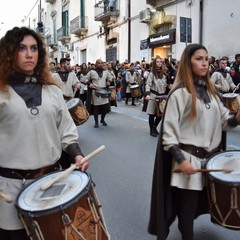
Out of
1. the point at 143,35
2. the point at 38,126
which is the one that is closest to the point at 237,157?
the point at 38,126

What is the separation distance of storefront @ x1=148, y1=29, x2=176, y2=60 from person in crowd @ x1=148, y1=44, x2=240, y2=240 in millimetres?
14947

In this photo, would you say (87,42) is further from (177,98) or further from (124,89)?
(177,98)

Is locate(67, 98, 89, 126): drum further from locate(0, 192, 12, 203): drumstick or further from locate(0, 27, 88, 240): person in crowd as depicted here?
locate(0, 192, 12, 203): drumstick

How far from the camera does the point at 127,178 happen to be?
5.72m

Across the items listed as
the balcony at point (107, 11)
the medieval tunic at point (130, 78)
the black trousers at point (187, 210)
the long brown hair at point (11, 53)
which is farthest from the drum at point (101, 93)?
the balcony at point (107, 11)

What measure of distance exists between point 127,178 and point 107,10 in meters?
21.0

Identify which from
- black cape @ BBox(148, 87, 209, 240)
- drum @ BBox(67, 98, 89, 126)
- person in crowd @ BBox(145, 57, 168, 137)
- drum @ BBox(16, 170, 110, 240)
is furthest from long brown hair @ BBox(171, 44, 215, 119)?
person in crowd @ BBox(145, 57, 168, 137)

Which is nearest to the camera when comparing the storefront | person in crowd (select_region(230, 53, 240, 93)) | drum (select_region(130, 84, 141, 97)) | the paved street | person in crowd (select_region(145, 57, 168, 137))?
the paved street

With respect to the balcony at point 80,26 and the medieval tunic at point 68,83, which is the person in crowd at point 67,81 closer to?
the medieval tunic at point 68,83

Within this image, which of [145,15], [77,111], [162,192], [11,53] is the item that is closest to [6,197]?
[11,53]

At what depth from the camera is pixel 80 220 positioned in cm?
229

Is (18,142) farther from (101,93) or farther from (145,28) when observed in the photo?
(145,28)

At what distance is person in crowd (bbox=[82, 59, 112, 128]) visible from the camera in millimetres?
Answer: 10797

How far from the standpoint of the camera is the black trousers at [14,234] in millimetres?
2441
